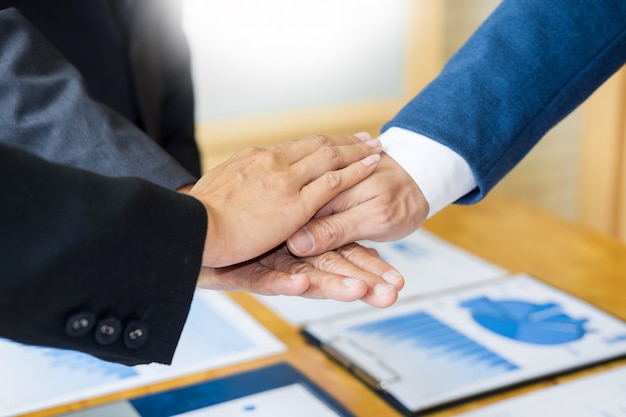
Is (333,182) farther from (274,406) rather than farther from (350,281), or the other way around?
(274,406)

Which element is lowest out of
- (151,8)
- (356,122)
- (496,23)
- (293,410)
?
(356,122)

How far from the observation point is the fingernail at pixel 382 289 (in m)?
0.88

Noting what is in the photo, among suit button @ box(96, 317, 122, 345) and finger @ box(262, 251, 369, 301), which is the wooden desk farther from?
suit button @ box(96, 317, 122, 345)

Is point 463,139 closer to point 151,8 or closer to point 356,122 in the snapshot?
point 151,8

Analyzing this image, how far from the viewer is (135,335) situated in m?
0.81

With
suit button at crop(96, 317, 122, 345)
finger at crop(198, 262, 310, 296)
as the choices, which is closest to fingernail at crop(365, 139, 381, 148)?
finger at crop(198, 262, 310, 296)

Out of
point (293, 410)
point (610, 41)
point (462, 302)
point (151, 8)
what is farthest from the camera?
point (151, 8)

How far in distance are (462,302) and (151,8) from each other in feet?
2.26

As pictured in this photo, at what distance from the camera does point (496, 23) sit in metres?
1.19

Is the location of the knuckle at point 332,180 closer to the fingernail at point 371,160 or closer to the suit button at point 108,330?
the fingernail at point 371,160

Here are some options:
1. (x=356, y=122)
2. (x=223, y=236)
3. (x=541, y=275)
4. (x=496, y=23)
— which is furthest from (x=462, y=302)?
(x=356, y=122)

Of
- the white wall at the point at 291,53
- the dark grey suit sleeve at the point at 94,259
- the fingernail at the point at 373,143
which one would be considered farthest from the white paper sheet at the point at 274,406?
the white wall at the point at 291,53

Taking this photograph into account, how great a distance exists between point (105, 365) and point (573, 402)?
0.61 meters

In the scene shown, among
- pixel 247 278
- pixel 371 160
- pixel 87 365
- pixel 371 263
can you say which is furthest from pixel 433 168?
pixel 87 365
